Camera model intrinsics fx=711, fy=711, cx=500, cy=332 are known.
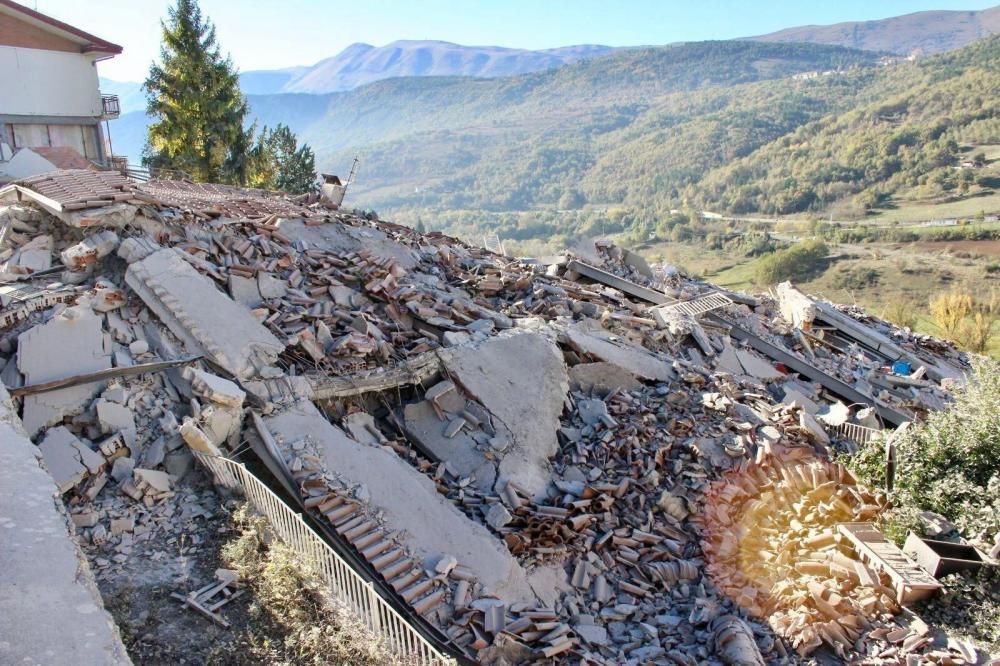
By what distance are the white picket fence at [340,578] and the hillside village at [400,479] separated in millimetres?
28

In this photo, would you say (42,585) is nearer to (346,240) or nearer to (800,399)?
(346,240)

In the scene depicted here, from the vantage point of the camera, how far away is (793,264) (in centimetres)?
5488

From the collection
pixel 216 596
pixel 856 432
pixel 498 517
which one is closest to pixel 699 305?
pixel 856 432

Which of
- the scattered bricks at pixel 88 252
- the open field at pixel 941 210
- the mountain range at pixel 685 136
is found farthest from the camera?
the mountain range at pixel 685 136

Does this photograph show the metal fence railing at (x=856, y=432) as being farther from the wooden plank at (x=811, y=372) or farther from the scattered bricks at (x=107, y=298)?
the scattered bricks at (x=107, y=298)

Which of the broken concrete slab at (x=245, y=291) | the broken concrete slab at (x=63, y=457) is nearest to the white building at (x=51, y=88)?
the broken concrete slab at (x=245, y=291)

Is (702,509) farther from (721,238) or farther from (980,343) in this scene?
(721,238)

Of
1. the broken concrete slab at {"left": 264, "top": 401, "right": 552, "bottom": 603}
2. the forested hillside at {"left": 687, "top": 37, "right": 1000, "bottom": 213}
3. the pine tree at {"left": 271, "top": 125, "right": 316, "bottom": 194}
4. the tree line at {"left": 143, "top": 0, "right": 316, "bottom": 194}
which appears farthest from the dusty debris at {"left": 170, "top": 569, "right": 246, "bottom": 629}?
the forested hillside at {"left": 687, "top": 37, "right": 1000, "bottom": 213}

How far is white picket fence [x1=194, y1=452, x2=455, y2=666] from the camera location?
223 inches

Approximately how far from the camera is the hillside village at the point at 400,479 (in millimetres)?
6102

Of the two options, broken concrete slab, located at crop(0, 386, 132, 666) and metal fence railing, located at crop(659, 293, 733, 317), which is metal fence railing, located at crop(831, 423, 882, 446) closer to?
metal fence railing, located at crop(659, 293, 733, 317)

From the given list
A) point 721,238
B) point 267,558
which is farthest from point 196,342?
point 721,238

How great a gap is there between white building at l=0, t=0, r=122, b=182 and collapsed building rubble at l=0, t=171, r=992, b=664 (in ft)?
36.6

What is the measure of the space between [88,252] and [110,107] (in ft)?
55.9
